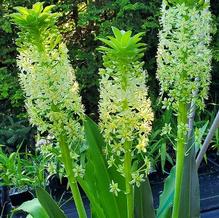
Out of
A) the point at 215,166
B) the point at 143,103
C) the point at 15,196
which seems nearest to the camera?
the point at 143,103

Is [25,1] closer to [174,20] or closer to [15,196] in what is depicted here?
[15,196]

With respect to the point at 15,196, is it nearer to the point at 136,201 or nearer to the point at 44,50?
the point at 136,201

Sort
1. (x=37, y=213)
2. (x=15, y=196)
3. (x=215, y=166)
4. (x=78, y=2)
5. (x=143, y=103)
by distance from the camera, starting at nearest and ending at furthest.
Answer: (x=143, y=103)
(x=37, y=213)
(x=15, y=196)
(x=215, y=166)
(x=78, y=2)

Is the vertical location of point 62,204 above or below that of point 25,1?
below

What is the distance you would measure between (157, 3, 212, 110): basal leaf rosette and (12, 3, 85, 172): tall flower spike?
0.67 feet

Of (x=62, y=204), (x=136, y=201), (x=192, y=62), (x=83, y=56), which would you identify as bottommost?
(x=62, y=204)

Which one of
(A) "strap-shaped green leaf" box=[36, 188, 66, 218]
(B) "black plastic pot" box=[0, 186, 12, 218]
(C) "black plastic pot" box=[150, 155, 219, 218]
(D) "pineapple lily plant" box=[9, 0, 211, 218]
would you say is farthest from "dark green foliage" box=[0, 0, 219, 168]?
(D) "pineapple lily plant" box=[9, 0, 211, 218]

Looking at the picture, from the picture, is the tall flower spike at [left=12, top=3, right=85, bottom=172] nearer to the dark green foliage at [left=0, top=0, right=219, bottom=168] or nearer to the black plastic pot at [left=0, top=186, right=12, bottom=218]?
the black plastic pot at [left=0, top=186, right=12, bottom=218]

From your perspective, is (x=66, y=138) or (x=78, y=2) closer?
(x=66, y=138)

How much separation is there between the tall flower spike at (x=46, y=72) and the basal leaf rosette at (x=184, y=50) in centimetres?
20

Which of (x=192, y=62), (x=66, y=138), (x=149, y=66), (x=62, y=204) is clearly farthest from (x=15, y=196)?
(x=192, y=62)

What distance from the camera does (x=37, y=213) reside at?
4.62 ft

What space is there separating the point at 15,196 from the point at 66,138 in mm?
1664

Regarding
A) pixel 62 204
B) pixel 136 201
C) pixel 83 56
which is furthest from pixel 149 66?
pixel 136 201
